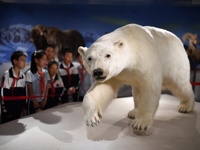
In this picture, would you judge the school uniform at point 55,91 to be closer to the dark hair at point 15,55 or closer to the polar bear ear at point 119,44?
the dark hair at point 15,55

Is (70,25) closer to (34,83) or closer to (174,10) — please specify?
(34,83)

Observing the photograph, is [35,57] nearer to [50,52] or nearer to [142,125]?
[50,52]

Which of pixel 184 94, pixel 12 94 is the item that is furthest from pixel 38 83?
pixel 184 94

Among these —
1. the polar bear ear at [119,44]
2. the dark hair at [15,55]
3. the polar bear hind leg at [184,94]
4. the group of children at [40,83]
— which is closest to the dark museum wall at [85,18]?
the dark hair at [15,55]

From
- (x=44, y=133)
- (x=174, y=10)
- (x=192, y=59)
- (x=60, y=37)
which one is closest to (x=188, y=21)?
(x=174, y=10)

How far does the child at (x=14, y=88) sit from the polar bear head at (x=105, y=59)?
4.41ft

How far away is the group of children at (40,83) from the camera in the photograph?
299cm

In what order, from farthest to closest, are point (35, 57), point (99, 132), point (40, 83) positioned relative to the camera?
point (40, 83) → point (35, 57) → point (99, 132)

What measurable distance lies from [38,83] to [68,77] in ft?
1.41

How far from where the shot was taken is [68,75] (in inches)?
136

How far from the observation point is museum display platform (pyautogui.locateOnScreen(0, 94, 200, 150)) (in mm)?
2105

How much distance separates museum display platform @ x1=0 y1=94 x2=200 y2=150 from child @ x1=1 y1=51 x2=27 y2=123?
0.24 metres

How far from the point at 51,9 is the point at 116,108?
146cm

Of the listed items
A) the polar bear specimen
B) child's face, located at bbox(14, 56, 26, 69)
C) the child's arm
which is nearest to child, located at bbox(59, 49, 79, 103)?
the child's arm
